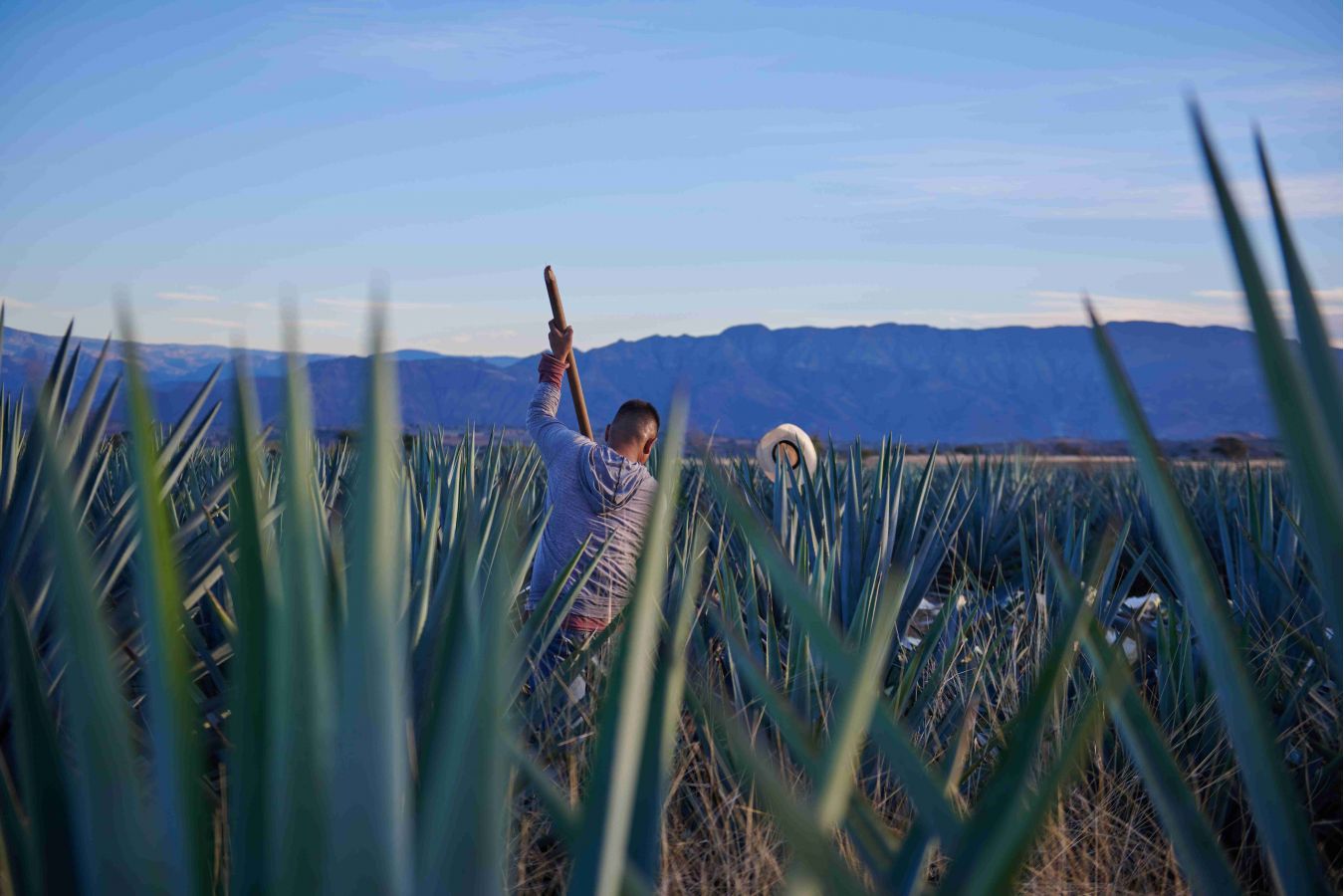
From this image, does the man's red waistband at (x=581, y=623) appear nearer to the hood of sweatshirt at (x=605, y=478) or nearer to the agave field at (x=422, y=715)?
the hood of sweatshirt at (x=605, y=478)

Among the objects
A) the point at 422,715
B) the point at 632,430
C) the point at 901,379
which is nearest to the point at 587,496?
the point at 632,430

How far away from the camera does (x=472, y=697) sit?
2.72ft

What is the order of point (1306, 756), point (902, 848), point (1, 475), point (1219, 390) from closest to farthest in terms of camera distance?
point (902, 848), point (1, 475), point (1306, 756), point (1219, 390)

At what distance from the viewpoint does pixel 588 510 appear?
11.2ft

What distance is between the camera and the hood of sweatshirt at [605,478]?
3314 millimetres

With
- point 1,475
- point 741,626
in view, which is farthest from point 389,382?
point 741,626

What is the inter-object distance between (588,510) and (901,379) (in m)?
119

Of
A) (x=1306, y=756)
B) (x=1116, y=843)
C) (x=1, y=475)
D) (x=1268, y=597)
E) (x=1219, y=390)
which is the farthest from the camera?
(x=1219, y=390)

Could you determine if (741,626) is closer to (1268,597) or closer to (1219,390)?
(1268,597)

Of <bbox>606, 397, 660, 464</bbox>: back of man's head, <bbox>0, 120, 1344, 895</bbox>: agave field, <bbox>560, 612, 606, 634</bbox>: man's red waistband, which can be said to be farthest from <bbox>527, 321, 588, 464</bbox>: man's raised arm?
<bbox>0, 120, 1344, 895</bbox>: agave field

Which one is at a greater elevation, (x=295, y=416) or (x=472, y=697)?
(x=295, y=416)

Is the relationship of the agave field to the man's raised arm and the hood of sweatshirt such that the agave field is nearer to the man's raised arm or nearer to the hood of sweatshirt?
the hood of sweatshirt

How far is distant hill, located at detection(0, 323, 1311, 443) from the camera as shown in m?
90.1

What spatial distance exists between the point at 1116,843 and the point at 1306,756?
0.64 meters
